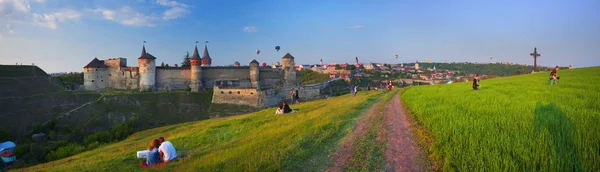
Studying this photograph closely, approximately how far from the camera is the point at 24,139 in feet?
69.4

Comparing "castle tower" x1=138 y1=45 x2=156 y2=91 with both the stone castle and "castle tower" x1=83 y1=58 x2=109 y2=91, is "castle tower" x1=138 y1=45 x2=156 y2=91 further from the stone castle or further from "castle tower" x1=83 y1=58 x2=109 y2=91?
"castle tower" x1=83 y1=58 x2=109 y2=91

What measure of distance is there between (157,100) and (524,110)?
35054 millimetres

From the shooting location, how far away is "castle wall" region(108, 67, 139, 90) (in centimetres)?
4125

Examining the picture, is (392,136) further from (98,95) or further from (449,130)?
(98,95)

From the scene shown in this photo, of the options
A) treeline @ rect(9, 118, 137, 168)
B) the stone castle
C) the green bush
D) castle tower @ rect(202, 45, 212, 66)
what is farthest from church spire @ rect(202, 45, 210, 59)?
the green bush

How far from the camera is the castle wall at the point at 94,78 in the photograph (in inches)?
1607

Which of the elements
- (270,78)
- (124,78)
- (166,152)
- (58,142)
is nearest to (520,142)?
(166,152)

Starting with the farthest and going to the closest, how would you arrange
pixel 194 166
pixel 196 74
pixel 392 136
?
pixel 196 74 < pixel 392 136 < pixel 194 166

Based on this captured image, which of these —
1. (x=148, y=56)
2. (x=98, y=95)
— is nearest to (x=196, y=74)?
(x=148, y=56)

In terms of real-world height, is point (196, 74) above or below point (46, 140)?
above

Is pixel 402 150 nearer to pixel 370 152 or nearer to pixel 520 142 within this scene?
pixel 370 152

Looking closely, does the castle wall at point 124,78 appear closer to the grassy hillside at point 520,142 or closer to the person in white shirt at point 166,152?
the person in white shirt at point 166,152

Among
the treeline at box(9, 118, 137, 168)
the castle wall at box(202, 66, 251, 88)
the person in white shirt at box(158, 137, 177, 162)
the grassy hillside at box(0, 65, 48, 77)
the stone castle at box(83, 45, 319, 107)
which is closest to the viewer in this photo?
the person in white shirt at box(158, 137, 177, 162)

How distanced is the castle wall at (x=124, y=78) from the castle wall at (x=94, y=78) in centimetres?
88
